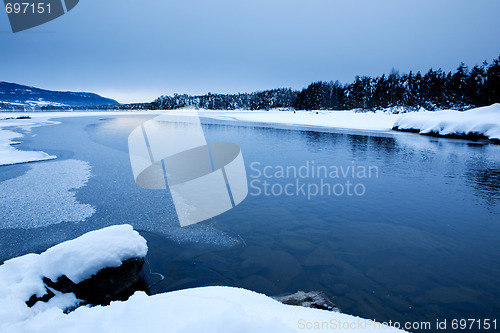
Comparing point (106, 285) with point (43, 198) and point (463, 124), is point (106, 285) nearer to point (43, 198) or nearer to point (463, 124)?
point (43, 198)

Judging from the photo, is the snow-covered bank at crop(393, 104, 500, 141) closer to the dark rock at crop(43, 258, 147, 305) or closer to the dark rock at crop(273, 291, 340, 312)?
the dark rock at crop(273, 291, 340, 312)

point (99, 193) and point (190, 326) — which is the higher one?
point (190, 326)

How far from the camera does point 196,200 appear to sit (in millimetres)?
7254

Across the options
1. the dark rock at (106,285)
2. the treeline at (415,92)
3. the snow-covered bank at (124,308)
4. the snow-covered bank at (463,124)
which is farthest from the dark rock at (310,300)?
the treeline at (415,92)

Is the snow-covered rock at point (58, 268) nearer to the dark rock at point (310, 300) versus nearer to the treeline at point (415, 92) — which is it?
the dark rock at point (310, 300)

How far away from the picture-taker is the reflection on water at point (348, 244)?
370cm

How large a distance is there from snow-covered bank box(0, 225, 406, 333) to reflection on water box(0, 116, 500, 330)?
33.3 inches

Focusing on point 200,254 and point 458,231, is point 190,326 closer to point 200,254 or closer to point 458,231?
point 200,254

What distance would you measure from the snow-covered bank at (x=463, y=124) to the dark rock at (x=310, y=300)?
92.7 ft

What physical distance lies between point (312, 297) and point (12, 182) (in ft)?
34.3

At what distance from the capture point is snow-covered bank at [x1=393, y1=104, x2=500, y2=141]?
23859 mm

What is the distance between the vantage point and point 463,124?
2588 centimetres

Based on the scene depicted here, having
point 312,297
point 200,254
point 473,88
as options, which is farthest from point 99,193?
point 473,88

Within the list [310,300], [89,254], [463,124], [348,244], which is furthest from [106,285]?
[463,124]
